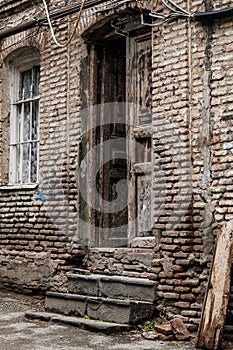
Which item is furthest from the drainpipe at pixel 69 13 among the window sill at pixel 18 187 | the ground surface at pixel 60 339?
the ground surface at pixel 60 339

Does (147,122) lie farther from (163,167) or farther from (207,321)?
(207,321)

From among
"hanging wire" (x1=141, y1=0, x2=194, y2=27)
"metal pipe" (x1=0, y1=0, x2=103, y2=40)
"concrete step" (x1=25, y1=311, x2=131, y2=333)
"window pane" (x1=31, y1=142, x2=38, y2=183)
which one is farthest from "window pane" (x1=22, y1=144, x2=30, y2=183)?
"hanging wire" (x1=141, y1=0, x2=194, y2=27)

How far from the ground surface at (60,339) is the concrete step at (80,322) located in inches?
2.6

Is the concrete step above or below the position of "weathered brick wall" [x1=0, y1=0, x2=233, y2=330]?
below

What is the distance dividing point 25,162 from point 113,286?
10.3 feet

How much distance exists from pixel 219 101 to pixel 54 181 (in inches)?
119

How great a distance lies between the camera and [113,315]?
6879 mm

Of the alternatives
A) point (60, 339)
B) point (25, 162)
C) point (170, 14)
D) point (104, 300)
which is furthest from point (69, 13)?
point (60, 339)

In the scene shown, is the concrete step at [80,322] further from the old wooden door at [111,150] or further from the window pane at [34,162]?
the window pane at [34,162]

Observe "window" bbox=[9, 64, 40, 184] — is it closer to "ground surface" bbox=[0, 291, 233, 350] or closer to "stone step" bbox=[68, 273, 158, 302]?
"stone step" bbox=[68, 273, 158, 302]

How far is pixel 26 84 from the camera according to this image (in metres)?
9.84

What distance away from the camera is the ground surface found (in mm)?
5988

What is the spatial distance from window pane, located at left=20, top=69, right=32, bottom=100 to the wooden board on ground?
4739 millimetres

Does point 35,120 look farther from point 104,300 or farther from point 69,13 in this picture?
point 104,300
